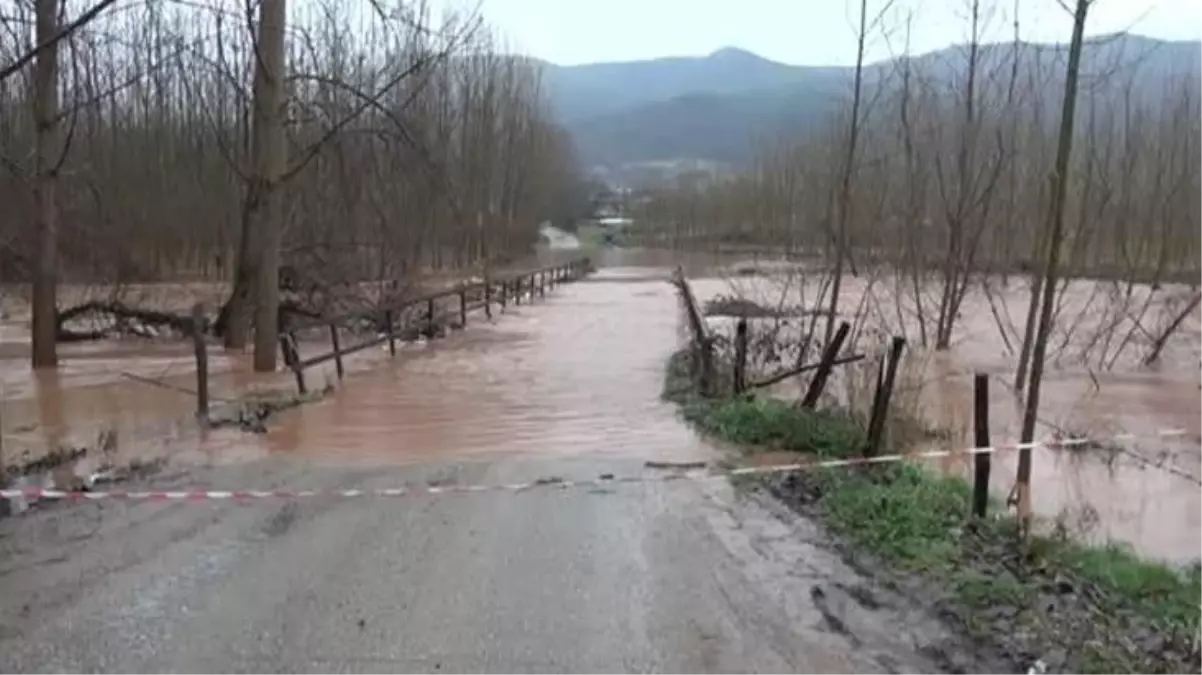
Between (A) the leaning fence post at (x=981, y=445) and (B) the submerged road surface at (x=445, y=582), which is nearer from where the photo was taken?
(B) the submerged road surface at (x=445, y=582)

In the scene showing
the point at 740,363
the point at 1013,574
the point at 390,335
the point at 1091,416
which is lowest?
the point at 1091,416

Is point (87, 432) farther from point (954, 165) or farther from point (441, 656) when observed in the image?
point (954, 165)

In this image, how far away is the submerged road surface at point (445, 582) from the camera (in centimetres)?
553

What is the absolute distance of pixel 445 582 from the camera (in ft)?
22.2

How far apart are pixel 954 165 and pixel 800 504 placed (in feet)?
79.7

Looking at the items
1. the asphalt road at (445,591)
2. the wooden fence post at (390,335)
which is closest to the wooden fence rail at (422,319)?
the wooden fence post at (390,335)

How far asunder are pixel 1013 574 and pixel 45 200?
19215 millimetres

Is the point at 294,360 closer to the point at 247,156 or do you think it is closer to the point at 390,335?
the point at 390,335

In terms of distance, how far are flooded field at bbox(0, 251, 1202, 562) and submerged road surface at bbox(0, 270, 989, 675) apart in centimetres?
135

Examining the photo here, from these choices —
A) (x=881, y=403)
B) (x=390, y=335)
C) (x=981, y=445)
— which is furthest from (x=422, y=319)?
(x=981, y=445)

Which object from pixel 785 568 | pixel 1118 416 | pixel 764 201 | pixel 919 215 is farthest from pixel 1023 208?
pixel 764 201

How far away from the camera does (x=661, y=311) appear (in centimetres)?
3825

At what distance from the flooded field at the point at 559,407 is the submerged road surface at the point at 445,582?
135 centimetres

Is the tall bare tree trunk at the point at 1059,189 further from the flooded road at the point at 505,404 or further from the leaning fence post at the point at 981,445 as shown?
the flooded road at the point at 505,404
